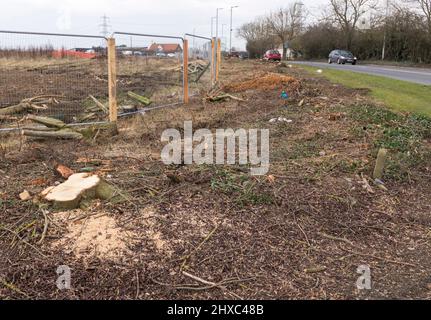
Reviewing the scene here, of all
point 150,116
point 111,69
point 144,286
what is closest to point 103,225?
point 144,286

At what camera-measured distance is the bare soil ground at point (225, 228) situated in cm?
320

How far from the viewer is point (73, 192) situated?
4.26 m

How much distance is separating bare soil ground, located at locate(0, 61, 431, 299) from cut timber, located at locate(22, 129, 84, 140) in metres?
0.37

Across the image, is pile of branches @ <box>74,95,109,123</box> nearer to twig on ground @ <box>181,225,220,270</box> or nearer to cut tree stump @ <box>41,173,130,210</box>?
cut tree stump @ <box>41,173,130,210</box>

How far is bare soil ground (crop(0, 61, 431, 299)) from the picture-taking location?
126 inches

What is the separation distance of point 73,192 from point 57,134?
3.28m

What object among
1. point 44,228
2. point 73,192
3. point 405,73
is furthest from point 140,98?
point 405,73

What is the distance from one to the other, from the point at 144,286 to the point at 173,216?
109 cm

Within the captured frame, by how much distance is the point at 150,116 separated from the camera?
974cm

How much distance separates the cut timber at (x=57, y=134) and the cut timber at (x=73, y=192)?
9.32 feet

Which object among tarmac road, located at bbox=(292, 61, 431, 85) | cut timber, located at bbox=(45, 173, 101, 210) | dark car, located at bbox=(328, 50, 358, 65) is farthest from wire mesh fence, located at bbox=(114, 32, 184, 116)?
dark car, located at bbox=(328, 50, 358, 65)

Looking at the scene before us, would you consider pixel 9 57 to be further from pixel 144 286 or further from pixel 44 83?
pixel 144 286

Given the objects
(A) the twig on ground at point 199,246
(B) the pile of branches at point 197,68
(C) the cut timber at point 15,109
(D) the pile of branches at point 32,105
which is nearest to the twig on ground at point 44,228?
(A) the twig on ground at point 199,246

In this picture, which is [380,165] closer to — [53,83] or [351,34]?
[53,83]
